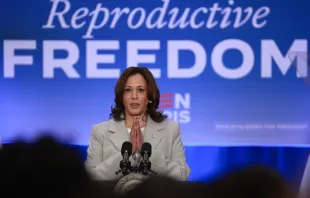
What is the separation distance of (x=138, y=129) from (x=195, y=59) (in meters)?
2.32

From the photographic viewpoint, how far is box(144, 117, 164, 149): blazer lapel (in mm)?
3468

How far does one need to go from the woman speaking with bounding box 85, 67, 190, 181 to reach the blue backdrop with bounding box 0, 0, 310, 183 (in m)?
1.92

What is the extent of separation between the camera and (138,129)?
3355 millimetres

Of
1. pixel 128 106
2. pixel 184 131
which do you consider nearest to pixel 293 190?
pixel 128 106

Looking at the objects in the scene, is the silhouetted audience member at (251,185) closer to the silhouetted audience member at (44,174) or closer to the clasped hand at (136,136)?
the silhouetted audience member at (44,174)

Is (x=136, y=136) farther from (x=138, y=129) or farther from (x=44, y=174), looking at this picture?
(x=44, y=174)

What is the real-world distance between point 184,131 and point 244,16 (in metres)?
1.10

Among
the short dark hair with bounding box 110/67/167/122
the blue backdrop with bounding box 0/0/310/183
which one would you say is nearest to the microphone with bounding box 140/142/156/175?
the short dark hair with bounding box 110/67/167/122

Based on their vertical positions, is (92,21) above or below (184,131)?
above

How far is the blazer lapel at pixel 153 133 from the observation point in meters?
3.47

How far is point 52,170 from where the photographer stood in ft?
3.11

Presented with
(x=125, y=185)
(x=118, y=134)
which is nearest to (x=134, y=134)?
(x=118, y=134)

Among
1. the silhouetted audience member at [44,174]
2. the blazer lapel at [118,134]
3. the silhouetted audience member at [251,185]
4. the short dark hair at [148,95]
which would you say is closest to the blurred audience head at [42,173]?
the silhouetted audience member at [44,174]

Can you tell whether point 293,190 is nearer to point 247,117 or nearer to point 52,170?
point 52,170
